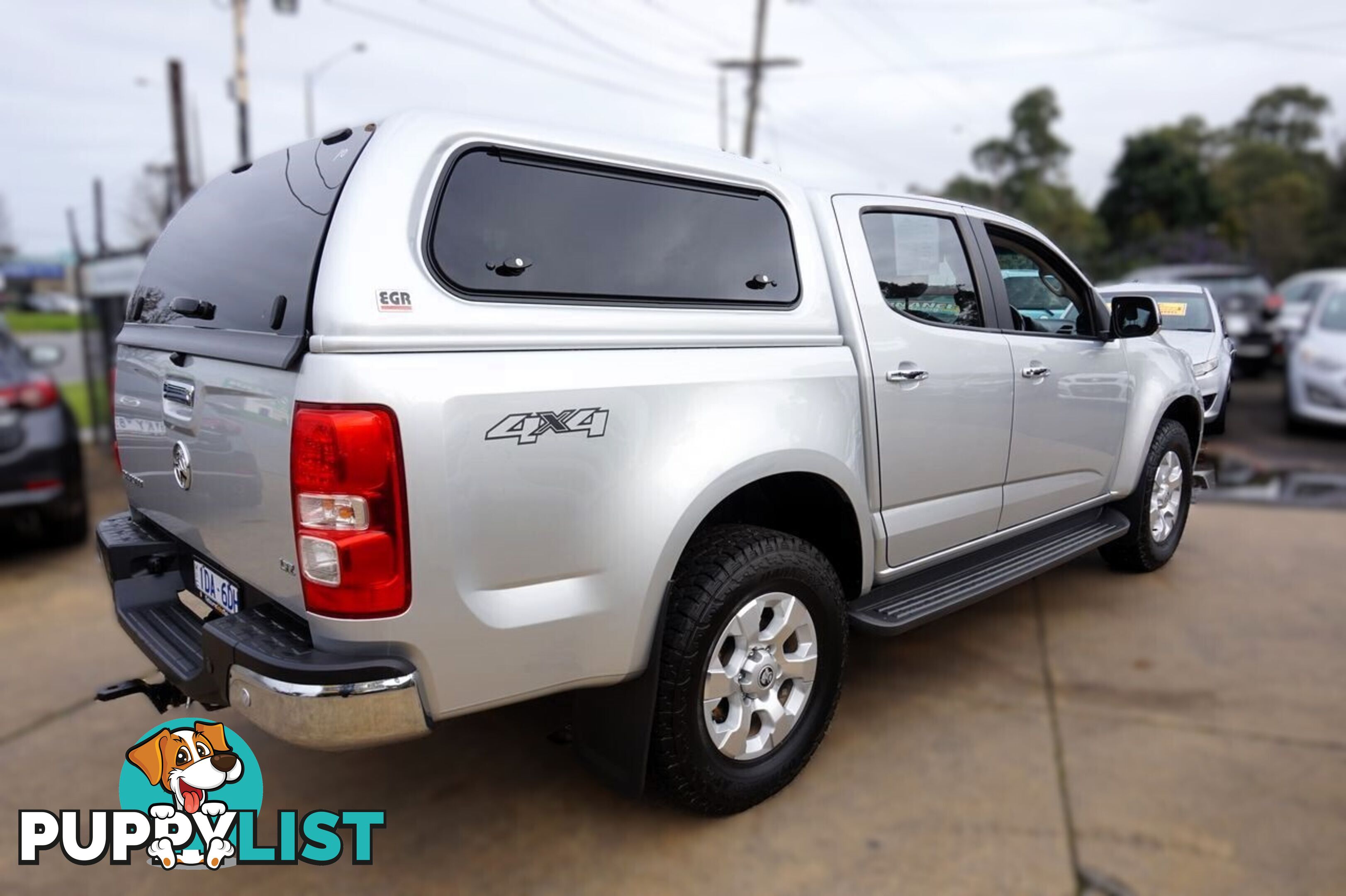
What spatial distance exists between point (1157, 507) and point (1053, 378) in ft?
2.15

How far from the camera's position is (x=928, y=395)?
316 cm

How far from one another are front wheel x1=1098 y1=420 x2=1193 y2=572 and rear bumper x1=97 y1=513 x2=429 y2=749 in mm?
2779

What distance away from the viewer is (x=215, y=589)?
2.62 m

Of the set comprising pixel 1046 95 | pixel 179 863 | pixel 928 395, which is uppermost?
pixel 1046 95

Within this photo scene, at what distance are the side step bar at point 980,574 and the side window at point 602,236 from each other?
112 cm

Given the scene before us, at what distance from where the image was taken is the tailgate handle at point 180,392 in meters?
2.48

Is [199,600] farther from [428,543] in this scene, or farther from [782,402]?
[782,402]

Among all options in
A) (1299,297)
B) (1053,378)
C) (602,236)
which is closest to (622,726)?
(602,236)

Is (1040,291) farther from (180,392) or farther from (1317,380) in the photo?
(1317,380)

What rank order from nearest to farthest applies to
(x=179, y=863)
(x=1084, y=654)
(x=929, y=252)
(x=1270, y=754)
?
(x=179, y=863)
(x=1270, y=754)
(x=929, y=252)
(x=1084, y=654)

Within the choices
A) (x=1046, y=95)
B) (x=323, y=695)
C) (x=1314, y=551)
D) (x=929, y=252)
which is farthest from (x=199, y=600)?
(x=1314, y=551)

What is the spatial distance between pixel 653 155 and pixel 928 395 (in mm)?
1272

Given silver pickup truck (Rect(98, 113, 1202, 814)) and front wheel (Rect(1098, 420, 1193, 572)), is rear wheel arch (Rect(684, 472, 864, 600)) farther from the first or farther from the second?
front wheel (Rect(1098, 420, 1193, 572))

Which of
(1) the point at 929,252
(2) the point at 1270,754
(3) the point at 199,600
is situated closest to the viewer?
(3) the point at 199,600
